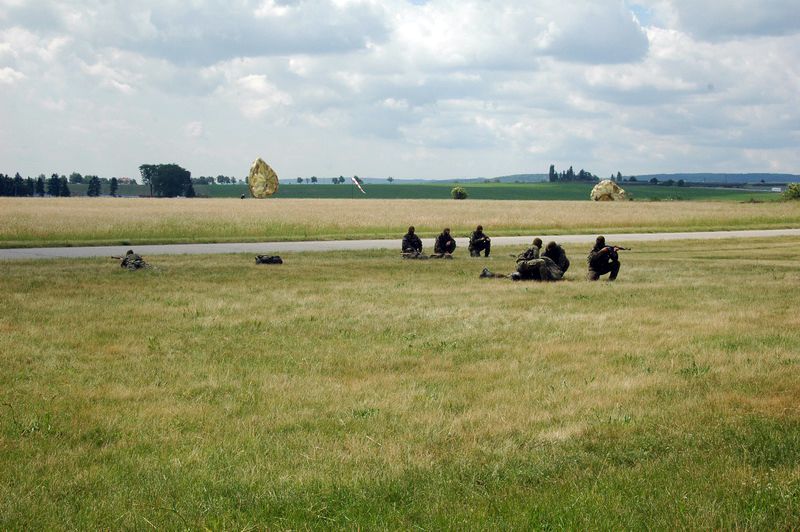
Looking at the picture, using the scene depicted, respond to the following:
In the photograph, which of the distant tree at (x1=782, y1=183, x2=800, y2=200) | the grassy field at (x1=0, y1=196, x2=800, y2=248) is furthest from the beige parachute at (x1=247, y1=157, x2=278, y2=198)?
the distant tree at (x1=782, y1=183, x2=800, y2=200)

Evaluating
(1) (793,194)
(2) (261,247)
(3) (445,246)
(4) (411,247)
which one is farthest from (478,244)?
(1) (793,194)

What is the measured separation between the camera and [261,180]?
132000 millimetres

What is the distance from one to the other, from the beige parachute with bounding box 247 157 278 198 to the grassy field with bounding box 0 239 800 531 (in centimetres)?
11770

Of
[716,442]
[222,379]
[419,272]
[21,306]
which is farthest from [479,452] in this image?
[419,272]

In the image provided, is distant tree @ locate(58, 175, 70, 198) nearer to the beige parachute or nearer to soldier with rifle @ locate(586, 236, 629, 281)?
the beige parachute

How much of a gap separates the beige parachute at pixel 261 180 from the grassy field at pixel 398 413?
386ft

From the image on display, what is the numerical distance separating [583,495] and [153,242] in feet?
105

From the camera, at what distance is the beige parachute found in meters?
132

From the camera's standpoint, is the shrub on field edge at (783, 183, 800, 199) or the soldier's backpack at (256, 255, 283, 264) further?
the shrub on field edge at (783, 183, 800, 199)

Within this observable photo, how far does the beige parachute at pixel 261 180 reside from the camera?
13150cm

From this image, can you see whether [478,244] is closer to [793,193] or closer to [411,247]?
[411,247]

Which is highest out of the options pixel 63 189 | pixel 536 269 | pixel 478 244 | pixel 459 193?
pixel 63 189

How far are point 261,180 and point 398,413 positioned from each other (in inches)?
5048

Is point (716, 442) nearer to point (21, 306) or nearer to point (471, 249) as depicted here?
point (21, 306)
